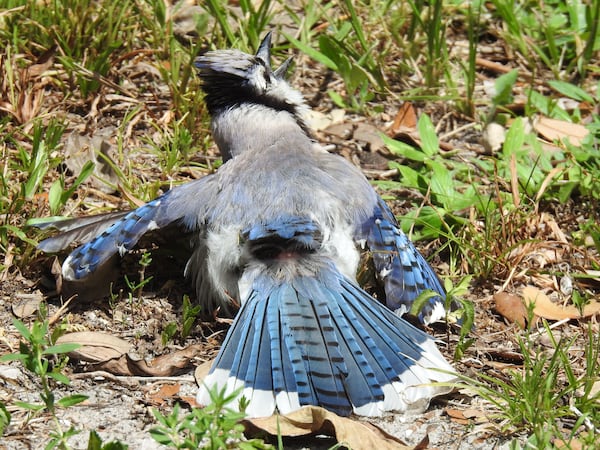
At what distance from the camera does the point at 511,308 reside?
4.42 meters

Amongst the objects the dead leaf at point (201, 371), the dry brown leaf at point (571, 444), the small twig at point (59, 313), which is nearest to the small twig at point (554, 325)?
the dry brown leaf at point (571, 444)

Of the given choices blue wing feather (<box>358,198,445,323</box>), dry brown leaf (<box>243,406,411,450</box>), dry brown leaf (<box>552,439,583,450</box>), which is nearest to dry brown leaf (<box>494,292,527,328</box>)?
blue wing feather (<box>358,198,445,323</box>)

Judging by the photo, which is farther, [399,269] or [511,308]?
[511,308]

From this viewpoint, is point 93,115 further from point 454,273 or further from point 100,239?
point 454,273

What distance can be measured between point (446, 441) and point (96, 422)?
127 centimetres

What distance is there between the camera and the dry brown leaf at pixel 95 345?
393 cm

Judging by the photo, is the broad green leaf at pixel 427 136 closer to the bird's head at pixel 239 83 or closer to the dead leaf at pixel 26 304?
the bird's head at pixel 239 83

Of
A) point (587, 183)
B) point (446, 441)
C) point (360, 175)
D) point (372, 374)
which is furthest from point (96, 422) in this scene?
point (587, 183)

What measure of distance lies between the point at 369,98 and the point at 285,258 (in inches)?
79.9

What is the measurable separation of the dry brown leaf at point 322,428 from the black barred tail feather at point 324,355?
42mm

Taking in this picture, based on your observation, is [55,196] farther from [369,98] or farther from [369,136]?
[369,98]

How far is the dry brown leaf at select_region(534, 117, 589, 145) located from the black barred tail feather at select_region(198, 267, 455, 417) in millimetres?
2034

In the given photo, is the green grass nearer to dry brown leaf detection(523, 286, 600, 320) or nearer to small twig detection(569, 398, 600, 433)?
dry brown leaf detection(523, 286, 600, 320)

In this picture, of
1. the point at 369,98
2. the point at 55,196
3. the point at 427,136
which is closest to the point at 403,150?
the point at 427,136
